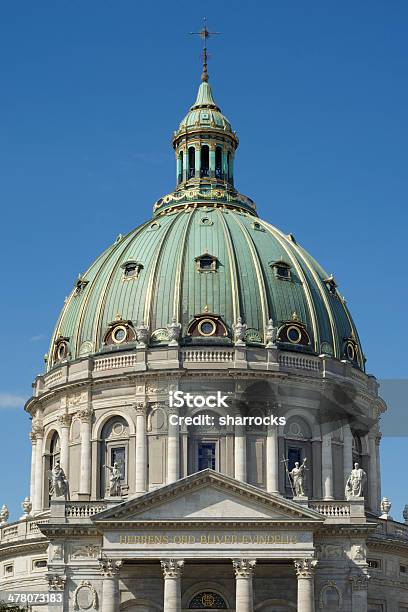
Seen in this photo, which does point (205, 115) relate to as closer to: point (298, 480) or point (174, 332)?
point (174, 332)

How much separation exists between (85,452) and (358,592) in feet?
65.9

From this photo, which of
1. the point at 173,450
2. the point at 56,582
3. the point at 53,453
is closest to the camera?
the point at 56,582

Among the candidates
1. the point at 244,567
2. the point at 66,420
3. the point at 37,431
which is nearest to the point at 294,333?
the point at 66,420

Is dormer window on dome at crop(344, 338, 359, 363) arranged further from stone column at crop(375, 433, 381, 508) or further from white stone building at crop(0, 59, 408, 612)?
stone column at crop(375, 433, 381, 508)

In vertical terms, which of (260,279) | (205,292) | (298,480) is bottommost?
(298,480)

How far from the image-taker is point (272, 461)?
274 feet

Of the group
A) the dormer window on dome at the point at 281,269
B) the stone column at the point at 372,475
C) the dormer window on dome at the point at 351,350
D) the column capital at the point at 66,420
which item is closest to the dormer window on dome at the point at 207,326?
the dormer window on dome at the point at 281,269

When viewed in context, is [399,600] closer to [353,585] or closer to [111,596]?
[353,585]

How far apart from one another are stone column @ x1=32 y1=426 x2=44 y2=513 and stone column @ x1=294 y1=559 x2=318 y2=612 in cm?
2314

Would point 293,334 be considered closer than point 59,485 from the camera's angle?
No

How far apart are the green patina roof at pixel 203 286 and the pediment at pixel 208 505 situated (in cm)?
1611

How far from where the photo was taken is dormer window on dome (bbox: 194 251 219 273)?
89312 mm

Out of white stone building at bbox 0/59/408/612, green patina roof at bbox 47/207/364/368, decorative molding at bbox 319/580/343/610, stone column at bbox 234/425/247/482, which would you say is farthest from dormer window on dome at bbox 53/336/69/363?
decorative molding at bbox 319/580/343/610

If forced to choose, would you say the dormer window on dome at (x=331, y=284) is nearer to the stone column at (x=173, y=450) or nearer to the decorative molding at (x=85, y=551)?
the stone column at (x=173, y=450)
